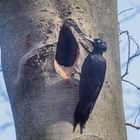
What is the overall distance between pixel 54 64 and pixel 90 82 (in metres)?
0.11

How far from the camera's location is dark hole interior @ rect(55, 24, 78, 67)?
1080 mm

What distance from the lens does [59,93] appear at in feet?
3.22

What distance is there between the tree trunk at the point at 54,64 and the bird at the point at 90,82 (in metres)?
0.01

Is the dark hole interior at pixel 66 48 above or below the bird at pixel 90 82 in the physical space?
above

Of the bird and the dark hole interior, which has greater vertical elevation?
the dark hole interior

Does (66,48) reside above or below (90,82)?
above

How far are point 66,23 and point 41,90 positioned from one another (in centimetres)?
21

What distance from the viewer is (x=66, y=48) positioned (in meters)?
1.12

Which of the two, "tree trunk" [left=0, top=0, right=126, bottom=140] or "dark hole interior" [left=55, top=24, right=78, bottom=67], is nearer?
"tree trunk" [left=0, top=0, right=126, bottom=140]

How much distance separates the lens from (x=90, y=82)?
1.01 m

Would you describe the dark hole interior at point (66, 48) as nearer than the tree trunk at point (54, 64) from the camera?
No

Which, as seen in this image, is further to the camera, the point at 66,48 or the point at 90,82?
the point at 66,48

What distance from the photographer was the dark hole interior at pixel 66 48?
1.08m

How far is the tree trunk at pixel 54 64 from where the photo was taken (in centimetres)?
96
